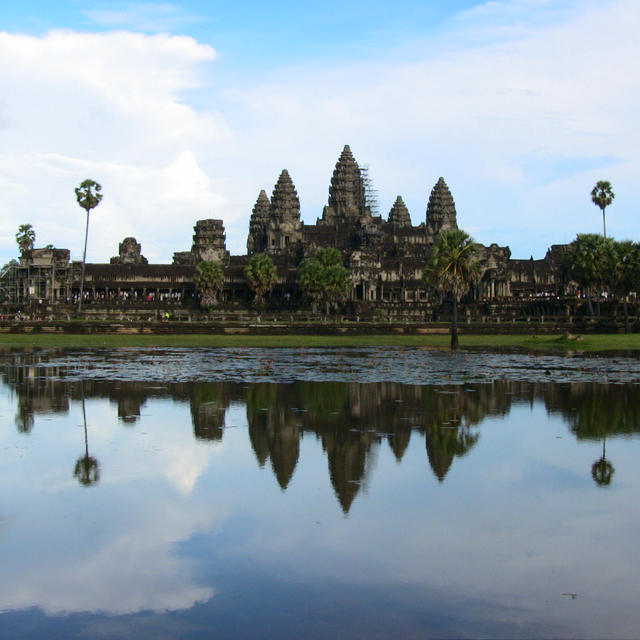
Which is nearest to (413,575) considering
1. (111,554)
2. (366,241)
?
(111,554)

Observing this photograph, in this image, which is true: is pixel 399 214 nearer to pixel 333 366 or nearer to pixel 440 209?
pixel 440 209

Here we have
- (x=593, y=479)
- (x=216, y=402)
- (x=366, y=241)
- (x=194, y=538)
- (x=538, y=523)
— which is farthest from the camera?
(x=366, y=241)

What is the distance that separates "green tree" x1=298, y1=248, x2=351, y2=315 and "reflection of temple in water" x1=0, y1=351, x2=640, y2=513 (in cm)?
6902

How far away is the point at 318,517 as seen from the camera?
33.8ft

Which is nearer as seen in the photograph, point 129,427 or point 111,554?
point 111,554

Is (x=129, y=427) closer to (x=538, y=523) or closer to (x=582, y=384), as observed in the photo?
(x=538, y=523)

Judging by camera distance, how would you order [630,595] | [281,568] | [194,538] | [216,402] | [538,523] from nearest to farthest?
[630,595] → [281,568] → [194,538] → [538,523] → [216,402]

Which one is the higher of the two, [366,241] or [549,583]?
[366,241]

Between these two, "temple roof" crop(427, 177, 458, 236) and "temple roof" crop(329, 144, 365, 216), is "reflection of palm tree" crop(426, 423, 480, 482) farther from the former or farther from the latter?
"temple roof" crop(329, 144, 365, 216)

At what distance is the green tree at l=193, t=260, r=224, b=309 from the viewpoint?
107 m

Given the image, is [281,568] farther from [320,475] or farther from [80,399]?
[80,399]

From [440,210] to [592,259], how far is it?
2847 inches

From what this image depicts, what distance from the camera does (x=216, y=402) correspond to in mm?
20594

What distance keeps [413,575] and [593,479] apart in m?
4.90
